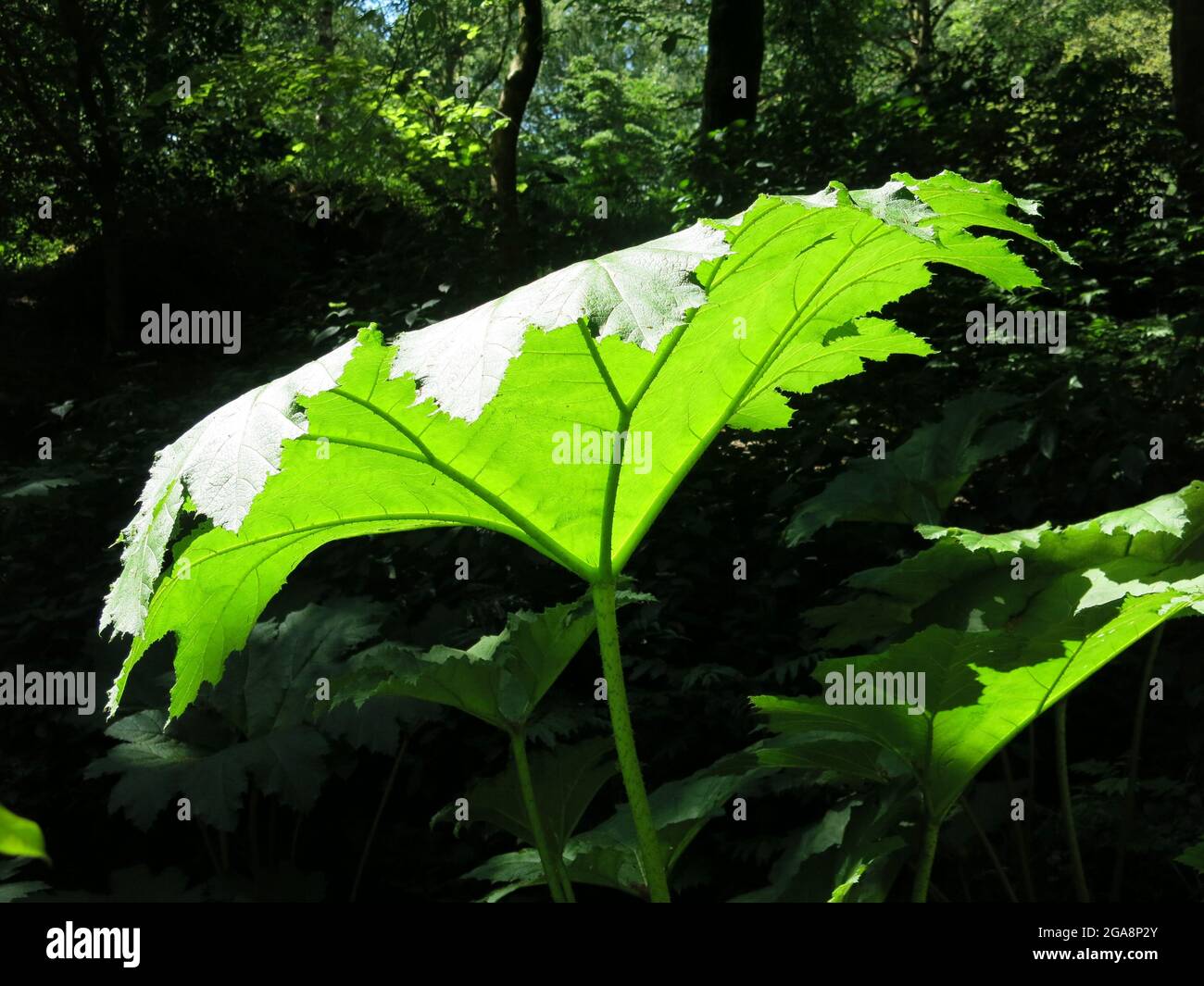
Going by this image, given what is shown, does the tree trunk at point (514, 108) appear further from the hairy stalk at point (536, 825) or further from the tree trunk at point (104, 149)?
the hairy stalk at point (536, 825)

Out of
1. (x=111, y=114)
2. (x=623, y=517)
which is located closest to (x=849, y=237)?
(x=623, y=517)

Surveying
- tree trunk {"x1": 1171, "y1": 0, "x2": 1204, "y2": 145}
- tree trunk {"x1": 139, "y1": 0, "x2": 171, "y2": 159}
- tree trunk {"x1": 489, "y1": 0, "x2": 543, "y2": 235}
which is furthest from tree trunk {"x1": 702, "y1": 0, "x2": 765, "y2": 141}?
tree trunk {"x1": 139, "y1": 0, "x2": 171, "y2": 159}

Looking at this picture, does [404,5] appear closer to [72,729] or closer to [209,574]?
[72,729]

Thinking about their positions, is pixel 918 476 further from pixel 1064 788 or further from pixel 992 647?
pixel 992 647

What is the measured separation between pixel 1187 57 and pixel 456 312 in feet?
18.7

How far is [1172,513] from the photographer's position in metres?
1.91

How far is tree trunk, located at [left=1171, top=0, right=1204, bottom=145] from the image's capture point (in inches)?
291

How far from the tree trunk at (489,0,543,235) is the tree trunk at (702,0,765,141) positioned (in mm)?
2045

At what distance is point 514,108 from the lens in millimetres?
7004

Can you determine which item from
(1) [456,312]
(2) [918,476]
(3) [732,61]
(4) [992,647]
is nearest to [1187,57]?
(3) [732,61]

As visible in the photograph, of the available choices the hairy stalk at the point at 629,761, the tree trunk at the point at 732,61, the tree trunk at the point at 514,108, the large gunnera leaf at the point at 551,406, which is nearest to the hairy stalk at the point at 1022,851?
the hairy stalk at the point at 629,761

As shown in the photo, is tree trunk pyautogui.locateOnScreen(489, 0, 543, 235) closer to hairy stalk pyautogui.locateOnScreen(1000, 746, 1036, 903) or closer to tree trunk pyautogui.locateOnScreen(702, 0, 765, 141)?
tree trunk pyautogui.locateOnScreen(702, 0, 765, 141)

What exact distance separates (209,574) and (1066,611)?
4.83 feet

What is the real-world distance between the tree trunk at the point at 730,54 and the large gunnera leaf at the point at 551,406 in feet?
24.4
